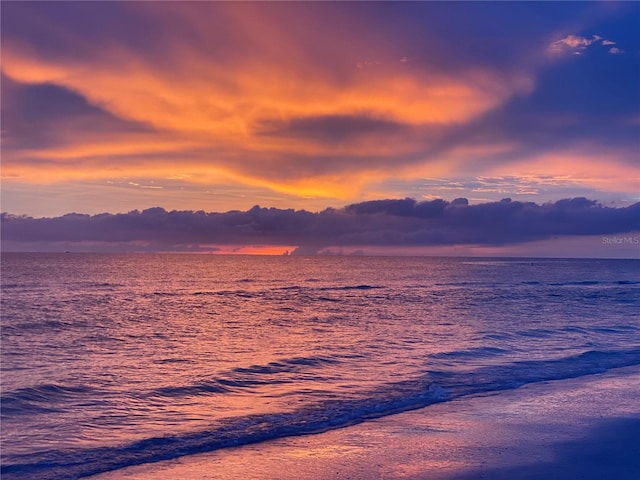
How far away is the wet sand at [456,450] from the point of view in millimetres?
10695

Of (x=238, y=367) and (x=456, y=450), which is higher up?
(x=456, y=450)

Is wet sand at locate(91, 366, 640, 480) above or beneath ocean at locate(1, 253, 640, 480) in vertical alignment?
above

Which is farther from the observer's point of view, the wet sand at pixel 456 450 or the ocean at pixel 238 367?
the ocean at pixel 238 367

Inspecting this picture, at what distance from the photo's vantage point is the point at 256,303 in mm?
53250

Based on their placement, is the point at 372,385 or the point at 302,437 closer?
the point at 302,437

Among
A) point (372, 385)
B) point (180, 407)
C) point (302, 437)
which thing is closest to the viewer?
point (302, 437)

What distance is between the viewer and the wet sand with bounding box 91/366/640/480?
10695mm

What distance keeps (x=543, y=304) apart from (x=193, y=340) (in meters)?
35.3

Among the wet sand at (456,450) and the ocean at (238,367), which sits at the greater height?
the wet sand at (456,450)

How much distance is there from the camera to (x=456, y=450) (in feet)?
38.9

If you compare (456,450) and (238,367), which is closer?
(456,450)

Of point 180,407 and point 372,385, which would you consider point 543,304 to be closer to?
point 372,385

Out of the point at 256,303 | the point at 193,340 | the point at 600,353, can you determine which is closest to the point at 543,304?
the point at 256,303

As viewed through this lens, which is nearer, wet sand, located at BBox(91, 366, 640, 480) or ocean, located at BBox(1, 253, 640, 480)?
wet sand, located at BBox(91, 366, 640, 480)
